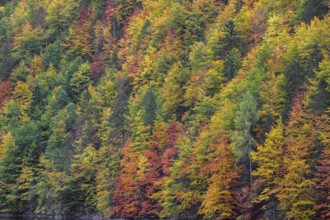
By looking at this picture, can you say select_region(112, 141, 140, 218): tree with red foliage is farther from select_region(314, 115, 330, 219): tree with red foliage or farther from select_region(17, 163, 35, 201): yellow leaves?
select_region(314, 115, 330, 219): tree with red foliage

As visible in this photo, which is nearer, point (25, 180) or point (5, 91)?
point (25, 180)

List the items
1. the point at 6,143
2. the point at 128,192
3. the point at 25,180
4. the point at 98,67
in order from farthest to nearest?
the point at 98,67, the point at 6,143, the point at 25,180, the point at 128,192

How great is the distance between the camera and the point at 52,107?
128250 millimetres

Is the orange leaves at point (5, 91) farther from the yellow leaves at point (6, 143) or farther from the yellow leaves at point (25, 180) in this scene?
the yellow leaves at point (25, 180)

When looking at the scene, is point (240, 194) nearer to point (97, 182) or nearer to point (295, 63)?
point (295, 63)

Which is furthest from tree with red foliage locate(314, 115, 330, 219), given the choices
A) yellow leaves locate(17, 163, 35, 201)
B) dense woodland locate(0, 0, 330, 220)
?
yellow leaves locate(17, 163, 35, 201)

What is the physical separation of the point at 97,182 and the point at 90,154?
15.7ft

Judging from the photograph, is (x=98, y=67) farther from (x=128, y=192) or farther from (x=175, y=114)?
(x=128, y=192)

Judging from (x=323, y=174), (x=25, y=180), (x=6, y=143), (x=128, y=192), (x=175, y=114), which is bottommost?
(x=323, y=174)

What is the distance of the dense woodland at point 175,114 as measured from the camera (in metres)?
67.8

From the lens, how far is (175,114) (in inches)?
3829

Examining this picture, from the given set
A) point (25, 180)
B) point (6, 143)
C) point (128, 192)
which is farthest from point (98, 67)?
point (128, 192)

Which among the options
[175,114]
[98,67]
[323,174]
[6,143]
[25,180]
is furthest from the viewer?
[98,67]

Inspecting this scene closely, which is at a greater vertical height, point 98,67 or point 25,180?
point 98,67
